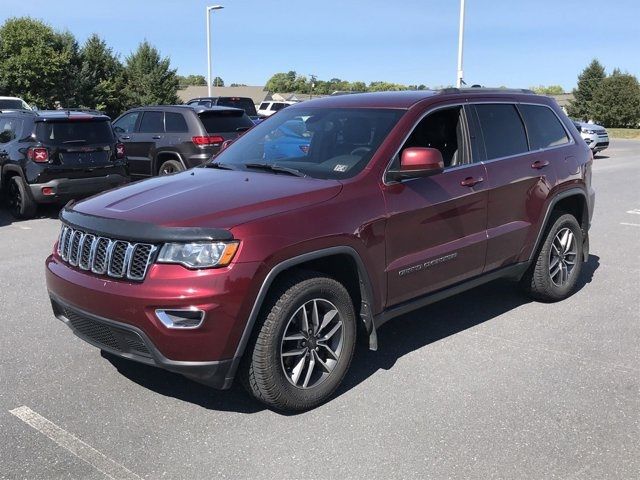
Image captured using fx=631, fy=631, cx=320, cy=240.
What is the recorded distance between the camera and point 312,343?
3611mm

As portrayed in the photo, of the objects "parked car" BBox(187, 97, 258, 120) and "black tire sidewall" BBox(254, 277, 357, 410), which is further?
"parked car" BBox(187, 97, 258, 120)

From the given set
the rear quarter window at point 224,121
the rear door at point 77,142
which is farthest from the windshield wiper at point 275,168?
the rear quarter window at point 224,121

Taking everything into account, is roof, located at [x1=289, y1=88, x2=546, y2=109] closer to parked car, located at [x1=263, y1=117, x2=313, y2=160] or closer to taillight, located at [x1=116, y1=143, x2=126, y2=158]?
parked car, located at [x1=263, y1=117, x2=313, y2=160]

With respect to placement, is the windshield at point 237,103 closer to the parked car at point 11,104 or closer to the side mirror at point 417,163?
the parked car at point 11,104

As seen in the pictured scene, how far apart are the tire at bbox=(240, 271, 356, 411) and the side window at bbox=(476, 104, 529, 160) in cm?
194

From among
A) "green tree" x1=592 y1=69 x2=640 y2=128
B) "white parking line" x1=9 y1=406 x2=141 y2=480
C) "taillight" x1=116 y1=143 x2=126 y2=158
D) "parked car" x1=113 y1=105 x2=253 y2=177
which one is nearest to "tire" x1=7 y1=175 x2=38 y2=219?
"taillight" x1=116 y1=143 x2=126 y2=158

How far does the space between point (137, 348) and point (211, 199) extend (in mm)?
905

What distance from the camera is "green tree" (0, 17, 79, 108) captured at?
31.1 meters

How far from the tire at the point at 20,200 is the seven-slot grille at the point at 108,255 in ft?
21.5

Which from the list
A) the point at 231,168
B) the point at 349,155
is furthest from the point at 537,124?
the point at 231,168

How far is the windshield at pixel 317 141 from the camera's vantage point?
4117 millimetres

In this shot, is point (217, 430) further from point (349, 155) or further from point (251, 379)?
point (349, 155)

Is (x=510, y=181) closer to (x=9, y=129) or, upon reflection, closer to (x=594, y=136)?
(x=9, y=129)

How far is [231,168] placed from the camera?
4.47 m
